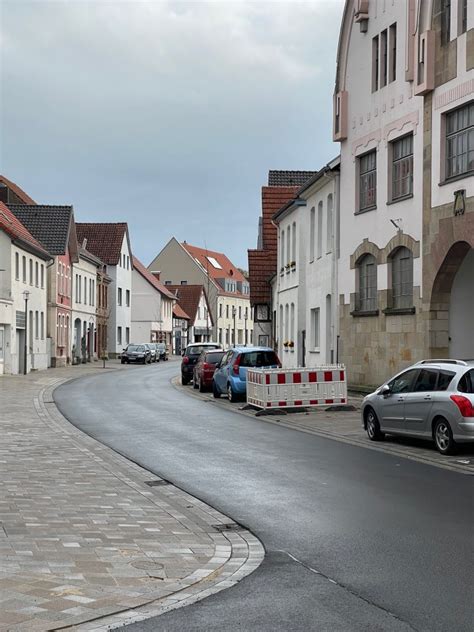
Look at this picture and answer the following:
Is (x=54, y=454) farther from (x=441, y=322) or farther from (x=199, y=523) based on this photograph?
(x=441, y=322)

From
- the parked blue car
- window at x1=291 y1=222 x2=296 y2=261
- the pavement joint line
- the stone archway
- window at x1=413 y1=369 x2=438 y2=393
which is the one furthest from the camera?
window at x1=291 y1=222 x2=296 y2=261

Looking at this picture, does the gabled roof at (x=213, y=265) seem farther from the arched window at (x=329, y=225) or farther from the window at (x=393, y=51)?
the window at (x=393, y=51)

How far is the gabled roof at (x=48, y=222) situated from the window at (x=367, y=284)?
35.5 meters

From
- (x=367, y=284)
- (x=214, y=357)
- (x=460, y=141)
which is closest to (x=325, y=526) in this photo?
(x=460, y=141)

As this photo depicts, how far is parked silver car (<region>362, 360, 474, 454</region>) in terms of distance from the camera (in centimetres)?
1477

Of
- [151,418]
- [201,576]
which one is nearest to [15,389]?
[151,418]

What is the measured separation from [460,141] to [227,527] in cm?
1672

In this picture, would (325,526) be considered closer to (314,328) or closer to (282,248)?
(314,328)

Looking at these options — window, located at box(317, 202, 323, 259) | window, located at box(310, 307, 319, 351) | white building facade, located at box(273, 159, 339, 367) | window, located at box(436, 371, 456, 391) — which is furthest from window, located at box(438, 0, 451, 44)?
window, located at box(310, 307, 319, 351)

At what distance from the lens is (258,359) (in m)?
28.9

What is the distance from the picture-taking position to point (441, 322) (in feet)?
82.7

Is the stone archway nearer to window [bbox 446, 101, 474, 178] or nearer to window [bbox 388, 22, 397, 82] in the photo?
window [bbox 446, 101, 474, 178]

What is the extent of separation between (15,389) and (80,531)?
28.1 m

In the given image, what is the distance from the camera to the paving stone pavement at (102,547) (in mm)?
6191
